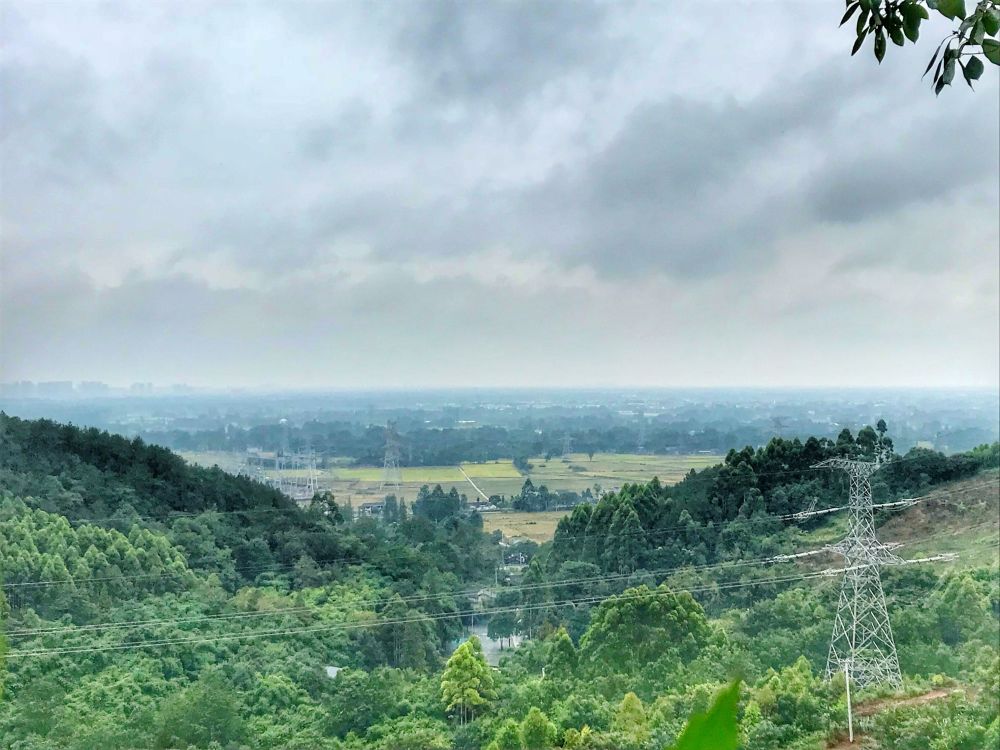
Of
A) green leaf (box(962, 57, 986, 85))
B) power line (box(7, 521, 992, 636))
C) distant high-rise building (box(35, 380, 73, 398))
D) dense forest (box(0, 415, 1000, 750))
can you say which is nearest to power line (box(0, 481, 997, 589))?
dense forest (box(0, 415, 1000, 750))

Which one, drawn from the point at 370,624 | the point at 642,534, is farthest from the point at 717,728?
the point at 642,534

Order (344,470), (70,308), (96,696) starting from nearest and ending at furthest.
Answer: (96,696) → (70,308) → (344,470)

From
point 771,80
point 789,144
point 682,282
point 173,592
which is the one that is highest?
point 771,80

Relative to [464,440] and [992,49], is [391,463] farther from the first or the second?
[992,49]

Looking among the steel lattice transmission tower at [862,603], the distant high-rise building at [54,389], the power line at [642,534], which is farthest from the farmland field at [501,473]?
the steel lattice transmission tower at [862,603]

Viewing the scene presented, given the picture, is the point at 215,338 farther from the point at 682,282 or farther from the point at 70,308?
the point at 682,282

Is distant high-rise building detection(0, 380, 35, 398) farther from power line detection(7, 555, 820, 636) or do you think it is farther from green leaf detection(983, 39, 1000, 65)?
green leaf detection(983, 39, 1000, 65)

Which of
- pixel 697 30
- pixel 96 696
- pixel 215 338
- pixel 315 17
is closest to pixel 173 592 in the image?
pixel 96 696
